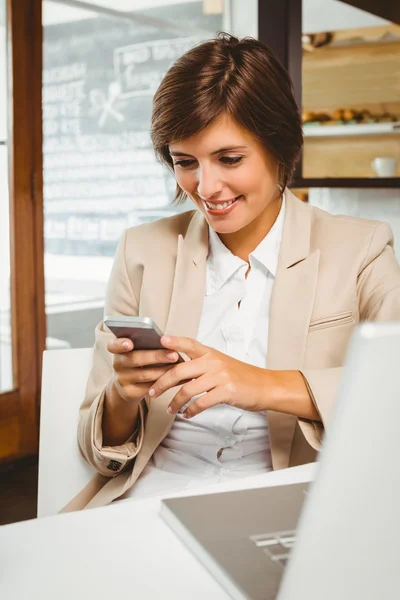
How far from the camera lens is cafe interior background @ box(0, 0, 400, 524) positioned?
3236 mm

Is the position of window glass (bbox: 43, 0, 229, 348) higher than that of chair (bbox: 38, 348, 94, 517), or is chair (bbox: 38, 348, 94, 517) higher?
window glass (bbox: 43, 0, 229, 348)

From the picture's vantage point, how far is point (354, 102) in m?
3.51

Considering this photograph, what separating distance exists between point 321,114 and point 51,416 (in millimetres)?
2593

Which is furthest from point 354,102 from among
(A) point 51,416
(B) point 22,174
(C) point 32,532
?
(C) point 32,532

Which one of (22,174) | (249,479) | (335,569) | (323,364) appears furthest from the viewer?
(22,174)

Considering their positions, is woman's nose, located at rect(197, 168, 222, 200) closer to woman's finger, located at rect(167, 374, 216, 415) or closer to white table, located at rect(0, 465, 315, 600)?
woman's finger, located at rect(167, 374, 216, 415)

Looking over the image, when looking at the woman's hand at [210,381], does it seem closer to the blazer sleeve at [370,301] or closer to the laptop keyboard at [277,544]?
the blazer sleeve at [370,301]

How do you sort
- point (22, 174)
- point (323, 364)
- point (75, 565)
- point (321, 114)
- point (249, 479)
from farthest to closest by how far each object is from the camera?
point (321, 114) → point (22, 174) → point (323, 364) → point (249, 479) → point (75, 565)

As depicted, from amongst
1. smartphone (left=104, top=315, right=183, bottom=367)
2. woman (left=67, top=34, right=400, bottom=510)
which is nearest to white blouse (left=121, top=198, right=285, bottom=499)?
woman (left=67, top=34, right=400, bottom=510)

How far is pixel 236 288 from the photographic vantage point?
1.49m

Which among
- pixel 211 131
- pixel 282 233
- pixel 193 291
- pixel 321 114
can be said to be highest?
pixel 321 114

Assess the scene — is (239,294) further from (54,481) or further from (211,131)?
(54,481)

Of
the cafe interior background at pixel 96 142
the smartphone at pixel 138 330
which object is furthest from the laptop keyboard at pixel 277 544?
the cafe interior background at pixel 96 142

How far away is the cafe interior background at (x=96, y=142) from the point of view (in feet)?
10.6
